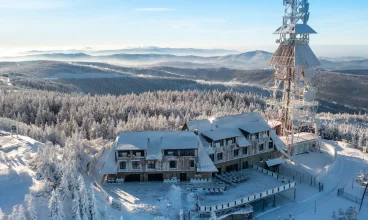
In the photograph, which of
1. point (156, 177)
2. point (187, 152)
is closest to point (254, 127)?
point (187, 152)

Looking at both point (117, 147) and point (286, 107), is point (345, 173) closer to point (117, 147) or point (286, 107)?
point (286, 107)

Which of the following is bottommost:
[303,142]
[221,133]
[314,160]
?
[314,160]

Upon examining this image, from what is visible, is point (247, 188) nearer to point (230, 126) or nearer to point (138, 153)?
point (230, 126)

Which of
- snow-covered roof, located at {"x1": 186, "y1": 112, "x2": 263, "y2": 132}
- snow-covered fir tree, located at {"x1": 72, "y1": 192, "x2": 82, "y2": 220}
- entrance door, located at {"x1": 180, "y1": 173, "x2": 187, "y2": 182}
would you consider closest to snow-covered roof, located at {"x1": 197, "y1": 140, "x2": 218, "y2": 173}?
entrance door, located at {"x1": 180, "y1": 173, "x2": 187, "y2": 182}

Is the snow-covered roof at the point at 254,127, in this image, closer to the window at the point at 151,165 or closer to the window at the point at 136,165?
the window at the point at 151,165

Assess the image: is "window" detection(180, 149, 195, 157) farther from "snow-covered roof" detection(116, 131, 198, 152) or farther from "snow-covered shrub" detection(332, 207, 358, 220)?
"snow-covered shrub" detection(332, 207, 358, 220)
